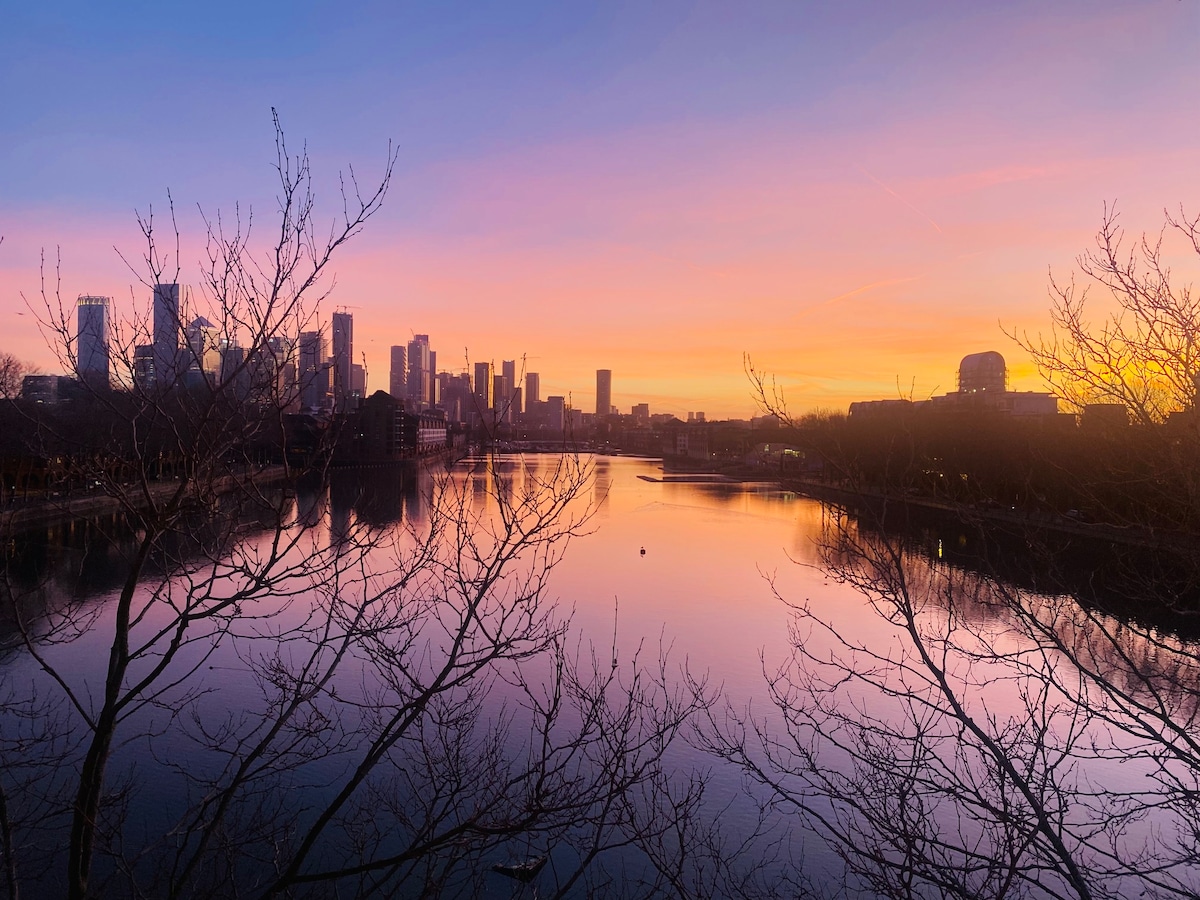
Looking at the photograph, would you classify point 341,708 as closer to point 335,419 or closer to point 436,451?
point 335,419

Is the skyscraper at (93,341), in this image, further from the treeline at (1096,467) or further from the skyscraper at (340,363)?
the treeline at (1096,467)

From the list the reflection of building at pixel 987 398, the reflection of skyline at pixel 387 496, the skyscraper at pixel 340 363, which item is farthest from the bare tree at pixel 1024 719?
the reflection of skyline at pixel 387 496

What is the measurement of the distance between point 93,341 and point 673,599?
1041 centimetres

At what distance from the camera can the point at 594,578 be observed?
13969 millimetres

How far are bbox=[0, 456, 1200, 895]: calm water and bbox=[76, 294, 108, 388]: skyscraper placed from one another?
26.7 inches

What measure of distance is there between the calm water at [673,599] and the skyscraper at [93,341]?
0.68 meters

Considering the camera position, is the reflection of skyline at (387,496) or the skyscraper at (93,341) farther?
the reflection of skyline at (387,496)

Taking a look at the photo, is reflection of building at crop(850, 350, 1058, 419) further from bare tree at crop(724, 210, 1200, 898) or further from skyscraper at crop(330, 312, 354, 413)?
skyscraper at crop(330, 312, 354, 413)

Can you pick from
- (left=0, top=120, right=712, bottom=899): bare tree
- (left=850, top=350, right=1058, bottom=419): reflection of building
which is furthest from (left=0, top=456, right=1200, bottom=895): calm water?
(left=850, top=350, right=1058, bottom=419): reflection of building

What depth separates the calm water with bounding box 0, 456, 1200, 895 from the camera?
21.3 ft

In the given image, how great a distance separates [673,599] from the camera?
12703 mm

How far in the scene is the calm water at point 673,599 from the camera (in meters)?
6.49

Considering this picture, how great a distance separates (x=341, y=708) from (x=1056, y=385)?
616 centimetres

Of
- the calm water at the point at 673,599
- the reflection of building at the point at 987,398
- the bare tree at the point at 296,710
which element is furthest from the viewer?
the reflection of building at the point at 987,398
